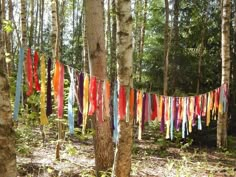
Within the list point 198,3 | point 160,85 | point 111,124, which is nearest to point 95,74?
point 111,124

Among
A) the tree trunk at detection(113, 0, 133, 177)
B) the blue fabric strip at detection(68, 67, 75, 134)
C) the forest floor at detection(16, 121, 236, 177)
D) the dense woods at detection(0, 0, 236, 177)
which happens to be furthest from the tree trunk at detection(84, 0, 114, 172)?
the forest floor at detection(16, 121, 236, 177)

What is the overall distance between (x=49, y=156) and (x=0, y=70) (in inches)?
225

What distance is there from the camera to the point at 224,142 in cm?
1040

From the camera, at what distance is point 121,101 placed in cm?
485

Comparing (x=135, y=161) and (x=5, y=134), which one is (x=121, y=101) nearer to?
(x=5, y=134)

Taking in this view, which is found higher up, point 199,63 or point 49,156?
point 199,63

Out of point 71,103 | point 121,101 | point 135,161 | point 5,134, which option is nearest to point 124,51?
point 121,101

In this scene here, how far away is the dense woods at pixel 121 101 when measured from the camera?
4.10m

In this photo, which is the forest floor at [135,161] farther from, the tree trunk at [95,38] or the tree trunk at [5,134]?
the tree trunk at [5,134]

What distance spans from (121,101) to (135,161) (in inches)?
138

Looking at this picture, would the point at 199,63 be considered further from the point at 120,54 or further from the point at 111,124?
the point at 120,54

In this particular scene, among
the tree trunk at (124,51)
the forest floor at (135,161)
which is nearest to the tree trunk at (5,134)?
the tree trunk at (124,51)

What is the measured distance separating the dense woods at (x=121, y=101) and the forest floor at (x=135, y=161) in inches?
1.0

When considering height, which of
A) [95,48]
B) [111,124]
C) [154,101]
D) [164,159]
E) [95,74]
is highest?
[95,48]
